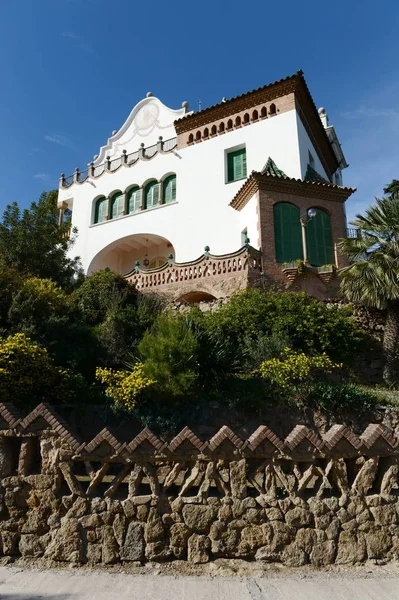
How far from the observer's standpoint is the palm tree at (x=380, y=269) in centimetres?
1383

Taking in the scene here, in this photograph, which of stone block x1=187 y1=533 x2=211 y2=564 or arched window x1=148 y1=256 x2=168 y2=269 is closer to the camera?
stone block x1=187 y1=533 x2=211 y2=564

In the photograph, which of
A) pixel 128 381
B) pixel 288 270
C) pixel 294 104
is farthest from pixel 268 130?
Result: pixel 128 381

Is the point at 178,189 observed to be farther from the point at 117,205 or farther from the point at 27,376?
the point at 27,376

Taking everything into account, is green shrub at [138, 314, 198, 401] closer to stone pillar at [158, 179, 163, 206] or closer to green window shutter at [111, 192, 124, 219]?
stone pillar at [158, 179, 163, 206]

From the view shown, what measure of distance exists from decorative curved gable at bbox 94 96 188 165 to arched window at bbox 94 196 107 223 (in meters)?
3.64

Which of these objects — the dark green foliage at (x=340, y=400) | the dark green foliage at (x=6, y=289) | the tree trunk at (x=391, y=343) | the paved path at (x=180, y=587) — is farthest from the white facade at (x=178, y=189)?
the paved path at (x=180, y=587)

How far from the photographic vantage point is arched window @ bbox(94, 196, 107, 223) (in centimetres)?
2566

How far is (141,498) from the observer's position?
582cm

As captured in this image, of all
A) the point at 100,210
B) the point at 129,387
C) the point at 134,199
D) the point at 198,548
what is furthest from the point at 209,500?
the point at 100,210

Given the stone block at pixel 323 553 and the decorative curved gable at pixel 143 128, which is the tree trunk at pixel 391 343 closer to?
the stone block at pixel 323 553

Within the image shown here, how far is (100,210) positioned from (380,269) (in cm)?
1792

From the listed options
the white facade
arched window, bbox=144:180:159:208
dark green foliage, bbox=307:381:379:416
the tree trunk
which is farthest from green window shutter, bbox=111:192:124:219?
dark green foliage, bbox=307:381:379:416

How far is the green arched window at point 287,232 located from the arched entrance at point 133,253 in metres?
7.98

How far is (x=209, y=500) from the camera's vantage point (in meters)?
5.83
